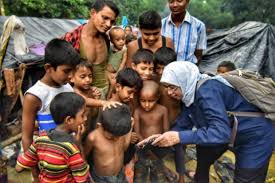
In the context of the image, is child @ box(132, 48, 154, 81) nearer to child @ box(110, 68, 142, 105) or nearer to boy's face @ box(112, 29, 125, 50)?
child @ box(110, 68, 142, 105)

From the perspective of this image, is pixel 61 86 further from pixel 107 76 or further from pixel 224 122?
pixel 224 122

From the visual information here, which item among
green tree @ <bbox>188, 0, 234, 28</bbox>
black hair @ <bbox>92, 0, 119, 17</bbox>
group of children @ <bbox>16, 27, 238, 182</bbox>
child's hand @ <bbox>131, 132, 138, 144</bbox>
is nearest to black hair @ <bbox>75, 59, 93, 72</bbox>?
group of children @ <bbox>16, 27, 238, 182</bbox>

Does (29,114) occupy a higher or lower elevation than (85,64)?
→ lower

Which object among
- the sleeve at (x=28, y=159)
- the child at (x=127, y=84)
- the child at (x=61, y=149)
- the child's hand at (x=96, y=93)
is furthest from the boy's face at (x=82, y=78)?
the sleeve at (x=28, y=159)

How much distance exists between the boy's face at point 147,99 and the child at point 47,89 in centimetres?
78

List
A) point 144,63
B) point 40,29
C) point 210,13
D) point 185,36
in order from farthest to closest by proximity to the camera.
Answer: point 210,13 < point 40,29 < point 185,36 < point 144,63

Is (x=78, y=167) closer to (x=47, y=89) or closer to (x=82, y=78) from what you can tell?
(x=47, y=89)

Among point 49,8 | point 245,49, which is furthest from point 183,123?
point 49,8

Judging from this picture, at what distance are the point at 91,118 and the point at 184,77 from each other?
117cm

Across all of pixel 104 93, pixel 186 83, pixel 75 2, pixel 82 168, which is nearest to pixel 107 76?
pixel 104 93

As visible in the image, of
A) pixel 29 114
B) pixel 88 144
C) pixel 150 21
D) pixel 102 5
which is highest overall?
pixel 102 5

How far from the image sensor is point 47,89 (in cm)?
251

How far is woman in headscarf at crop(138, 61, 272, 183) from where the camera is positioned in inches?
93.0

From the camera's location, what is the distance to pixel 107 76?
347 centimetres
